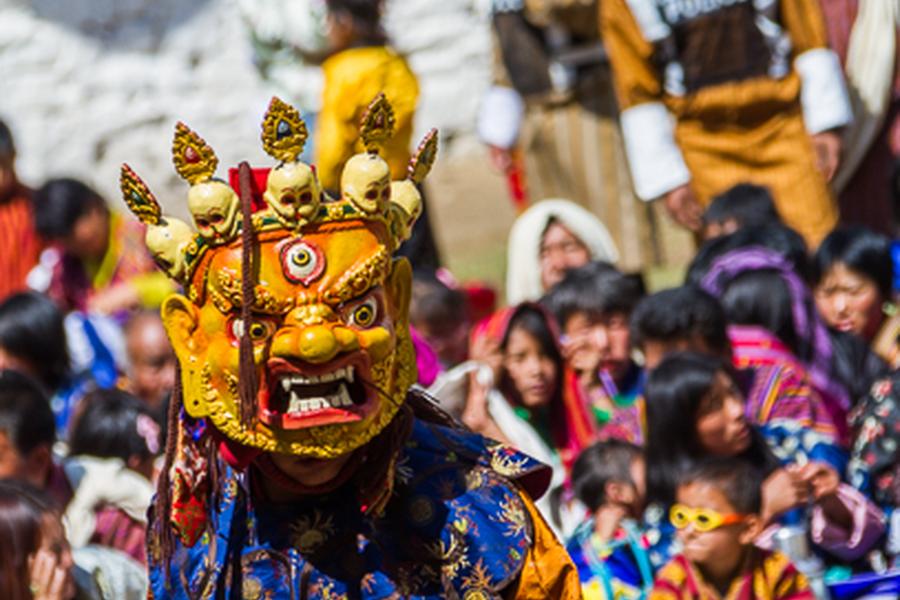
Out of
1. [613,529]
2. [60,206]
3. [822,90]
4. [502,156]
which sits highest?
[60,206]

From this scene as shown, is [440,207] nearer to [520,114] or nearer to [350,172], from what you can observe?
[520,114]

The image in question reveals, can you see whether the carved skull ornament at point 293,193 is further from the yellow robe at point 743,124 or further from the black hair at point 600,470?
the yellow robe at point 743,124

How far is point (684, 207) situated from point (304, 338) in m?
4.69

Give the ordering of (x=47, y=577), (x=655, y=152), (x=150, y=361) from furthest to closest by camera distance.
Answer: (x=655, y=152), (x=150, y=361), (x=47, y=577)

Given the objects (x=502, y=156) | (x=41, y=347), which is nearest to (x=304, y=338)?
(x=41, y=347)

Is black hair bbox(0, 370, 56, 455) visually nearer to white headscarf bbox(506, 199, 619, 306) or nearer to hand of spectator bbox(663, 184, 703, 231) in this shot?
white headscarf bbox(506, 199, 619, 306)

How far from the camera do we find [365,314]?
3963 mm

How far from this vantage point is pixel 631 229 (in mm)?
10047

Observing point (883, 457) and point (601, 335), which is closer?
point (883, 457)

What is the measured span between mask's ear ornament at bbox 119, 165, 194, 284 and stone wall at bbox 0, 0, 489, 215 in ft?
26.1

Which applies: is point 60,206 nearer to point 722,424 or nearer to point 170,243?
point 722,424

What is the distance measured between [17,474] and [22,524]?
0.97 meters

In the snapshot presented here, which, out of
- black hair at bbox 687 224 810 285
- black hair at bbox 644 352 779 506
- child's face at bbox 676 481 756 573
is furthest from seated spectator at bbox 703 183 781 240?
child's face at bbox 676 481 756 573

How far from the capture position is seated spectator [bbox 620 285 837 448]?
6305 mm
